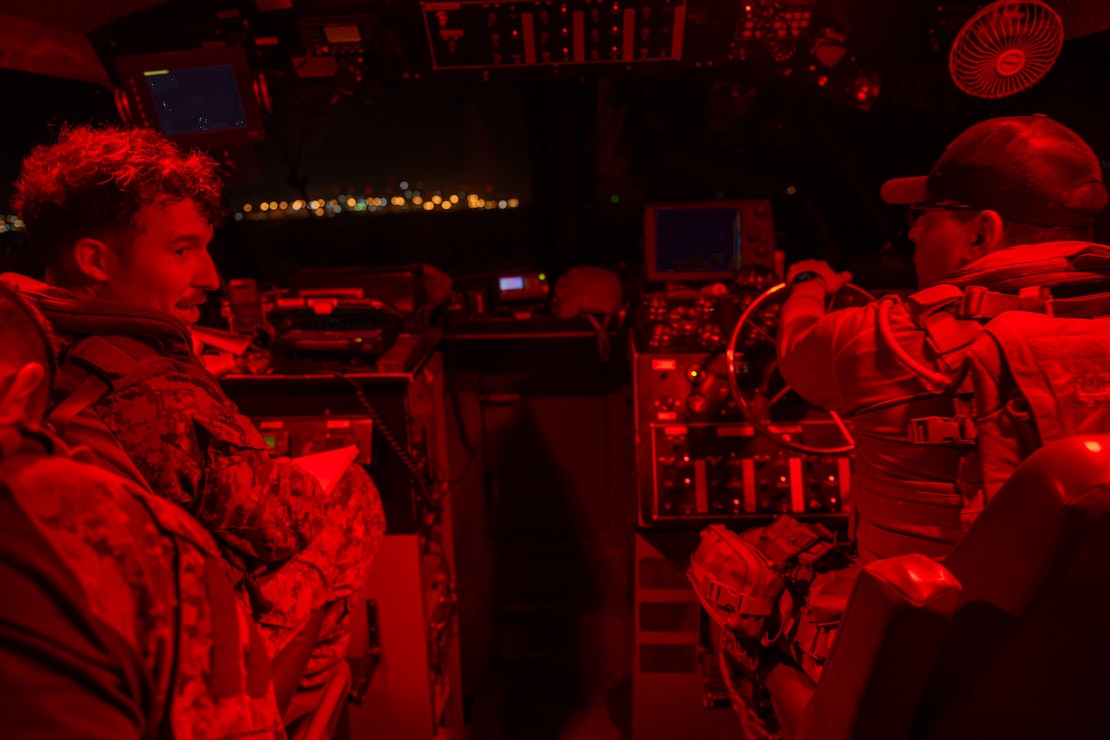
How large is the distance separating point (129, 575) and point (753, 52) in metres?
2.29

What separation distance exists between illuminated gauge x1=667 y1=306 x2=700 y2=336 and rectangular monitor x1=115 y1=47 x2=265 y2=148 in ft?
5.31

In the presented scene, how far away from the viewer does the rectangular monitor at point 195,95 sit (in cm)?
229

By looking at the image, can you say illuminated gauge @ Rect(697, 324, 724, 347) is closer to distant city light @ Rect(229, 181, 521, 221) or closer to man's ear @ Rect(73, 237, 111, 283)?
distant city light @ Rect(229, 181, 521, 221)

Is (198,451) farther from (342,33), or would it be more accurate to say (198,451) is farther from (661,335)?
(342,33)

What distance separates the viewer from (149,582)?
28.2 inches

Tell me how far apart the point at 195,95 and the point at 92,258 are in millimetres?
1523

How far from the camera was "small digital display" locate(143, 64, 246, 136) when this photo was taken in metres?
2.31

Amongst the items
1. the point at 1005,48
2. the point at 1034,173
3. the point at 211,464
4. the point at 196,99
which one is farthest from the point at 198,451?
the point at 1005,48

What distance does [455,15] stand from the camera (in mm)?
2096

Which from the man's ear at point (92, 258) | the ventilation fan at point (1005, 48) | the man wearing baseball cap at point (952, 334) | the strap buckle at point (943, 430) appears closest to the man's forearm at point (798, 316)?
the man wearing baseball cap at point (952, 334)

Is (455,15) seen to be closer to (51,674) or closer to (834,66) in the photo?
(834,66)

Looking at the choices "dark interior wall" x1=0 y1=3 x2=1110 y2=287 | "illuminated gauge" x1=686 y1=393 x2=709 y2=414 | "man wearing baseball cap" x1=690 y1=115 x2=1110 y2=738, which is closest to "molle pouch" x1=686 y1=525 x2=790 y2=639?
"man wearing baseball cap" x1=690 y1=115 x2=1110 y2=738

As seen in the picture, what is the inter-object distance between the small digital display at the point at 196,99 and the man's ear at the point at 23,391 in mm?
1977

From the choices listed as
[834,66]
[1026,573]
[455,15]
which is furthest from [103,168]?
[834,66]
